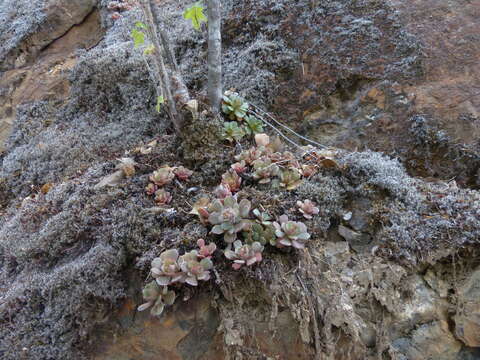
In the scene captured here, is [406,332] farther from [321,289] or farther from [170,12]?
[170,12]

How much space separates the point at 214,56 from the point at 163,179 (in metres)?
1.16

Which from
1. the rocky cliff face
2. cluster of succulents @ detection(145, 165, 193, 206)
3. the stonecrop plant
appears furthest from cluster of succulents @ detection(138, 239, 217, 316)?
cluster of succulents @ detection(145, 165, 193, 206)

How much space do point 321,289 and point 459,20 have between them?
9.30 feet

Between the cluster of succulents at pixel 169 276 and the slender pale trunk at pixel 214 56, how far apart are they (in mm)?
1420

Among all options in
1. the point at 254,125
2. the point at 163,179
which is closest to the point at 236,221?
the point at 163,179

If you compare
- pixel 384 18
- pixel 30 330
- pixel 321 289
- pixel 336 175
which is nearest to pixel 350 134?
pixel 336 175

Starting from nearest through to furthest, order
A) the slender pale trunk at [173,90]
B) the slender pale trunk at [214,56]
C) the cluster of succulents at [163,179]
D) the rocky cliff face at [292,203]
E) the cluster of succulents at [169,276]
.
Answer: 1. the cluster of succulents at [169,276]
2. the rocky cliff face at [292,203]
3. the cluster of succulents at [163,179]
4. the slender pale trunk at [173,90]
5. the slender pale trunk at [214,56]

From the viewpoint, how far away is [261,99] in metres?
3.58

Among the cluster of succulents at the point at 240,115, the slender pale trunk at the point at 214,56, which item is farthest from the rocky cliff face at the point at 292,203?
the slender pale trunk at the point at 214,56

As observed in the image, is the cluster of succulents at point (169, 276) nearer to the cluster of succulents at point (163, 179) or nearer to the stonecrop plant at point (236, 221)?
the stonecrop plant at point (236, 221)

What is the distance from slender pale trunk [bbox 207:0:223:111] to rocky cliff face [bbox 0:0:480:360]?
48cm

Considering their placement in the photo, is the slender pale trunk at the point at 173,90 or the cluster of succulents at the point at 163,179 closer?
the cluster of succulents at the point at 163,179

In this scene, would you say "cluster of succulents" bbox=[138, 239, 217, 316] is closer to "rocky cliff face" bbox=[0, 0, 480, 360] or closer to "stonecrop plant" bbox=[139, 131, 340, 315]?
"stonecrop plant" bbox=[139, 131, 340, 315]

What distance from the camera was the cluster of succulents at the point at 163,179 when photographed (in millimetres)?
2536
